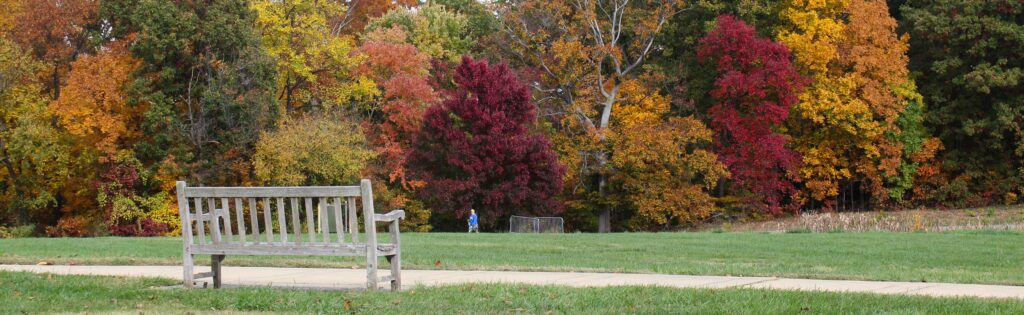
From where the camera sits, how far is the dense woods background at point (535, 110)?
38781 mm

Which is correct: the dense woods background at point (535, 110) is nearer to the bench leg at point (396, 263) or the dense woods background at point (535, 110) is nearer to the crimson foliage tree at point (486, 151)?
the crimson foliage tree at point (486, 151)

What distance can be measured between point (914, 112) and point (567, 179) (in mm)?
14139

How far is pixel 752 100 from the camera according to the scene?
4159cm

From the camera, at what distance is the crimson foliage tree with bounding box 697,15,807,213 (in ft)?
133

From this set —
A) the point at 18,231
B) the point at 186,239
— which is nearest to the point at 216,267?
the point at 186,239

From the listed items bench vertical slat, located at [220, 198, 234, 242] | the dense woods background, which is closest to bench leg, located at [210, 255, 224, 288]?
bench vertical slat, located at [220, 198, 234, 242]

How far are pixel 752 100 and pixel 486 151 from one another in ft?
35.9

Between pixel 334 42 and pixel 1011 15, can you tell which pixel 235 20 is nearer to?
pixel 334 42

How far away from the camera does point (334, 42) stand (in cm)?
4338

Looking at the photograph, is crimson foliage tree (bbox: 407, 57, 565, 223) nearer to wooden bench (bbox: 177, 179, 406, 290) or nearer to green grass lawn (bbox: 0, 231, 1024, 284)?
green grass lawn (bbox: 0, 231, 1024, 284)

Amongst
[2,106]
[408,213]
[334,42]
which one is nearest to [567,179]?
[408,213]

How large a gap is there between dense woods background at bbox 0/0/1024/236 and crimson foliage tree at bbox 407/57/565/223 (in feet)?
0.28

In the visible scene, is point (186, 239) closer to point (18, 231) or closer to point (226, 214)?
point (226, 214)

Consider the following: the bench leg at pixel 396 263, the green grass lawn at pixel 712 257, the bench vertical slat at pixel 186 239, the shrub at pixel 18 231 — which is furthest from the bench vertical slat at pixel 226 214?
the shrub at pixel 18 231
